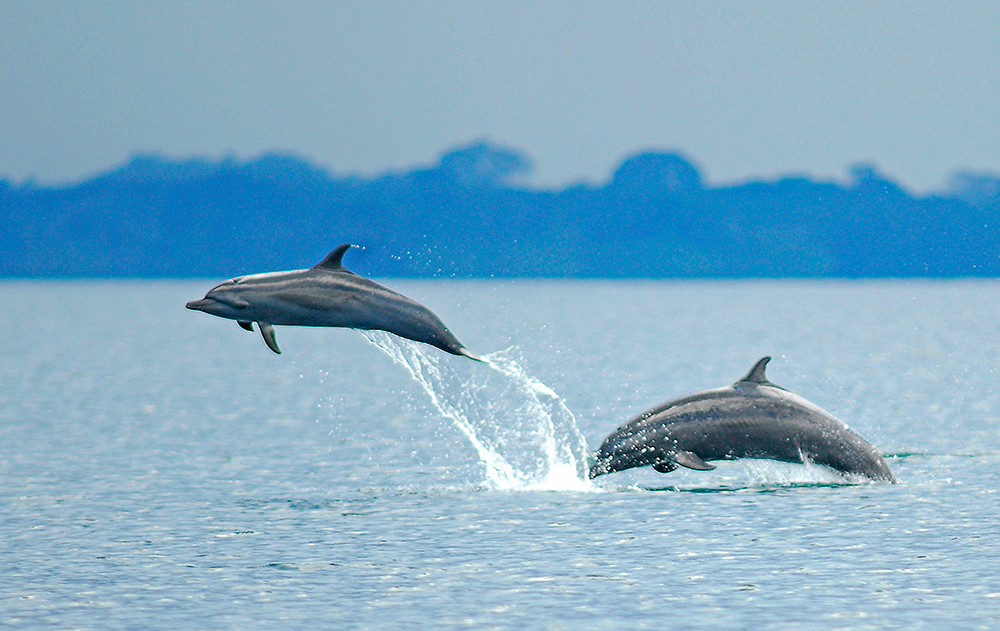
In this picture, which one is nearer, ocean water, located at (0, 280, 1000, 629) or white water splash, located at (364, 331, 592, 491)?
ocean water, located at (0, 280, 1000, 629)

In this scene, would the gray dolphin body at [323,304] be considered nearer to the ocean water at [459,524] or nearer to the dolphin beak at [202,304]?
the dolphin beak at [202,304]

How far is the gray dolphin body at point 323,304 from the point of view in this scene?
20.2m

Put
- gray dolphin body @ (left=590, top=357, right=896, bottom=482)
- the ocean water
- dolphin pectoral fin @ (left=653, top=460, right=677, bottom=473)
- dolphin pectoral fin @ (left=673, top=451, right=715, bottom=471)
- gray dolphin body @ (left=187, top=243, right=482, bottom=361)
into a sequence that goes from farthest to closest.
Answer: gray dolphin body @ (left=590, top=357, right=896, bottom=482) → dolphin pectoral fin @ (left=653, top=460, right=677, bottom=473) → dolphin pectoral fin @ (left=673, top=451, right=715, bottom=471) → gray dolphin body @ (left=187, top=243, right=482, bottom=361) → the ocean water

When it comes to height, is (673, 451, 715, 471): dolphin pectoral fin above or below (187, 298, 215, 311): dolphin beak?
below

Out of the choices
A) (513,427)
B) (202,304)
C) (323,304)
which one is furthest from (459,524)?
(513,427)

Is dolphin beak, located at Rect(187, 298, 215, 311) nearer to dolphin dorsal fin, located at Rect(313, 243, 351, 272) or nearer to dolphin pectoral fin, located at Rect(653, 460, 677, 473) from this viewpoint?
dolphin dorsal fin, located at Rect(313, 243, 351, 272)

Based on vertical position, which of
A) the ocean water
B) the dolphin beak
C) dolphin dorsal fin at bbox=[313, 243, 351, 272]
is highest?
dolphin dorsal fin at bbox=[313, 243, 351, 272]

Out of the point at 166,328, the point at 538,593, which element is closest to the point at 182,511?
the point at 538,593

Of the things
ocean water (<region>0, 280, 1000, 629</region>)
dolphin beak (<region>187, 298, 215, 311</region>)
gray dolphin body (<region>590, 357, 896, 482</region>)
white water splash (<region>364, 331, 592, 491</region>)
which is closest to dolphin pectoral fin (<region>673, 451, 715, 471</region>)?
gray dolphin body (<region>590, 357, 896, 482</region>)

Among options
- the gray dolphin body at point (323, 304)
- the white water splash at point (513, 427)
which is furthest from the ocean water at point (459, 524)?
the gray dolphin body at point (323, 304)

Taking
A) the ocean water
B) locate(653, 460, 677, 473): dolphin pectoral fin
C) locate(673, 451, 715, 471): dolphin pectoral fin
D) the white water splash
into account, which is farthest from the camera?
the white water splash

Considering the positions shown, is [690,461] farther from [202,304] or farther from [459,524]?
[202,304]

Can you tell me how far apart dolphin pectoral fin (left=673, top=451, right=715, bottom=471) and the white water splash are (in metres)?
3.15

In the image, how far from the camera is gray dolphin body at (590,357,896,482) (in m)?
22.3
